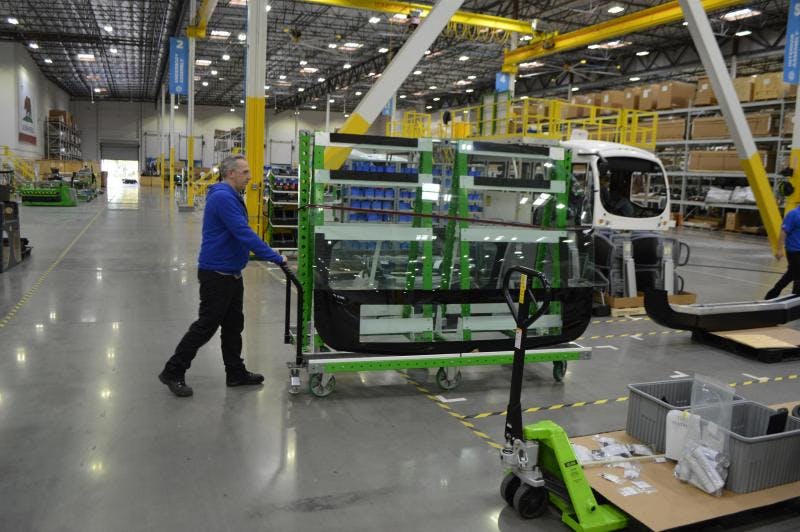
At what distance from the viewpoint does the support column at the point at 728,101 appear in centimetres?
1092

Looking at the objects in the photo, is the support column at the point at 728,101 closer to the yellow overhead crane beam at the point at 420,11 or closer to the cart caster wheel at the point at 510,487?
the yellow overhead crane beam at the point at 420,11

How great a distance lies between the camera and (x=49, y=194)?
78.7 ft

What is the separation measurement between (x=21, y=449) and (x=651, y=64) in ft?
108

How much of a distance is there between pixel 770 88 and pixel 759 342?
18387 mm

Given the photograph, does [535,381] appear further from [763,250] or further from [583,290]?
[763,250]

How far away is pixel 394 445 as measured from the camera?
160 inches

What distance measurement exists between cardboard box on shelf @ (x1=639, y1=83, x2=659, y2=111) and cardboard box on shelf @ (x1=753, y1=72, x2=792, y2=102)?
3487mm

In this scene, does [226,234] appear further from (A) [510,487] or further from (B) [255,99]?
(B) [255,99]

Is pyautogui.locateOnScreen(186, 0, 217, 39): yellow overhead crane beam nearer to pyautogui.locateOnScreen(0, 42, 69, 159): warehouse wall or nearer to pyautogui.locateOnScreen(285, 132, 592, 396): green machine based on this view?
pyautogui.locateOnScreen(0, 42, 69, 159): warehouse wall

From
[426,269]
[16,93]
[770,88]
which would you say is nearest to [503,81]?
[770,88]

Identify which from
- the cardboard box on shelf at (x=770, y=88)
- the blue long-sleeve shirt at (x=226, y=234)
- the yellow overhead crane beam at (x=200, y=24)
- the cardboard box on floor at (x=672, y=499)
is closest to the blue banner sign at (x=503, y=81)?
the cardboard box on shelf at (x=770, y=88)

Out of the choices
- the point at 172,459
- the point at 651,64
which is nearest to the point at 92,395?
the point at 172,459

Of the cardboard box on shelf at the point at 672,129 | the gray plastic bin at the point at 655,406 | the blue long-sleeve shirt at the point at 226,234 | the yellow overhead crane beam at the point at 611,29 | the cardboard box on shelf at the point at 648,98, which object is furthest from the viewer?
the cardboard box on shelf at the point at 672,129

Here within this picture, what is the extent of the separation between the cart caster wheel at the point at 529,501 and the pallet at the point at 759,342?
177 inches
